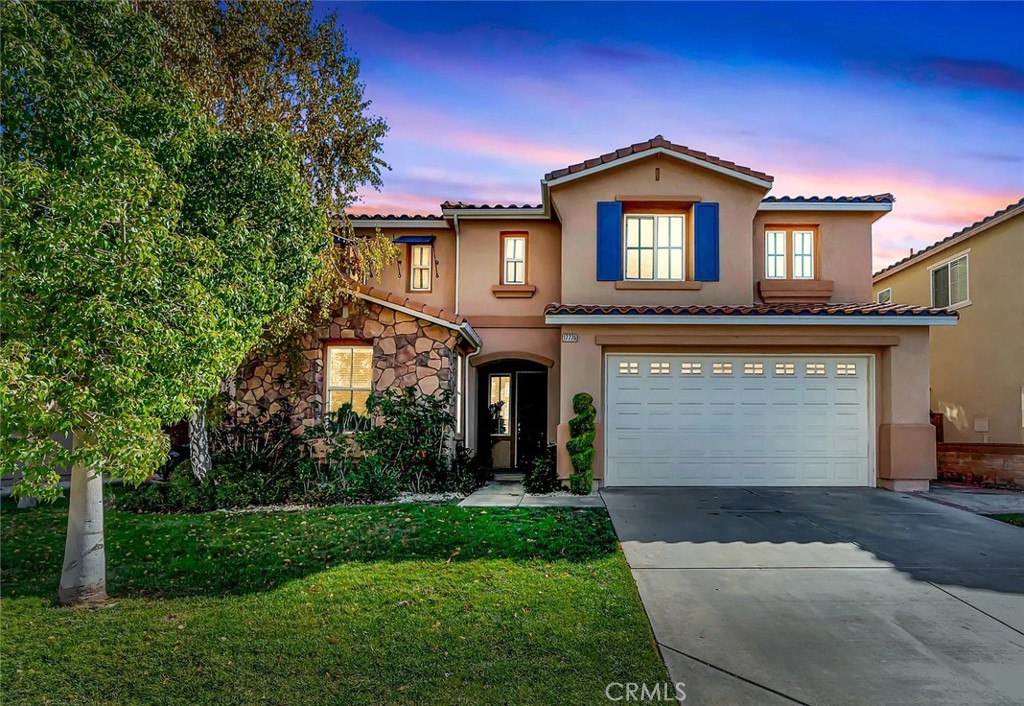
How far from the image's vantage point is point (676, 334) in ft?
35.6

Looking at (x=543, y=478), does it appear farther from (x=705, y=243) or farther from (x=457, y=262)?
(x=705, y=243)

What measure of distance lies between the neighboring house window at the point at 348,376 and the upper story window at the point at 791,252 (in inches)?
348

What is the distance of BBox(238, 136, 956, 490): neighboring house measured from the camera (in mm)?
10820

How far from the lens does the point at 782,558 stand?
6.37m

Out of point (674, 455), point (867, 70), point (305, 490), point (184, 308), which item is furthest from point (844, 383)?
point (184, 308)

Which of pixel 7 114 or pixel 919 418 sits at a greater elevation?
pixel 7 114

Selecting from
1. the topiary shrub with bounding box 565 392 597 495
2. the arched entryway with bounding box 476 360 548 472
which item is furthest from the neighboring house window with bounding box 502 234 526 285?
the topiary shrub with bounding box 565 392 597 495

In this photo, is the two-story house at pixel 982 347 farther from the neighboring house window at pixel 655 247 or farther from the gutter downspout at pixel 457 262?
the gutter downspout at pixel 457 262

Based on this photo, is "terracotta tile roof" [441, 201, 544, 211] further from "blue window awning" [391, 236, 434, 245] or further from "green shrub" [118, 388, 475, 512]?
"green shrub" [118, 388, 475, 512]

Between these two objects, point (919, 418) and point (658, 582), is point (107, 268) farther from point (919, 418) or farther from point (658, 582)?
point (919, 418)

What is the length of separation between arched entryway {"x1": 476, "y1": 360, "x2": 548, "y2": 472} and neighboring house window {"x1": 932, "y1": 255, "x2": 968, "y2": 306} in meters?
10.4

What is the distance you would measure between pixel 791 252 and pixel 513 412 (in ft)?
23.7

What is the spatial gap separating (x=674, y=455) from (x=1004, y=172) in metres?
10.5
